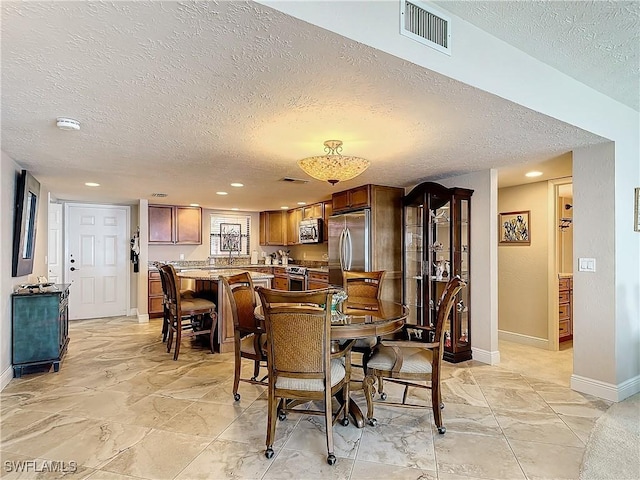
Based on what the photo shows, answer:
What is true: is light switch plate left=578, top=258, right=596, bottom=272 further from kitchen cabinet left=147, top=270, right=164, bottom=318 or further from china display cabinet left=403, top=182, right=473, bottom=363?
kitchen cabinet left=147, top=270, right=164, bottom=318

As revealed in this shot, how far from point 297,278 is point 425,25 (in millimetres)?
5588

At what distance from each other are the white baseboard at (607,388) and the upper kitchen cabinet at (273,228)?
571 cm

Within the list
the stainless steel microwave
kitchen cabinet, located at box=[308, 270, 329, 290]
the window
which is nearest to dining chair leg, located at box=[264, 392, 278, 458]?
kitchen cabinet, located at box=[308, 270, 329, 290]

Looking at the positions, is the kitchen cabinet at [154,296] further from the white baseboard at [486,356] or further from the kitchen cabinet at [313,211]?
the white baseboard at [486,356]

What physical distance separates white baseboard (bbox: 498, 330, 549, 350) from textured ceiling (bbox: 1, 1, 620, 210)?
2.50 m

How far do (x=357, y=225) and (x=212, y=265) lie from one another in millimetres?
3914

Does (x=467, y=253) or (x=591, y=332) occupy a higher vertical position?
(x=467, y=253)

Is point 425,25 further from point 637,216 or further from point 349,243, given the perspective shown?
point 349,243

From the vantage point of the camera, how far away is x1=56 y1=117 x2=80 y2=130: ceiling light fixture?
8.17 ft

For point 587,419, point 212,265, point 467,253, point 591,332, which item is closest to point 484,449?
point 587,419

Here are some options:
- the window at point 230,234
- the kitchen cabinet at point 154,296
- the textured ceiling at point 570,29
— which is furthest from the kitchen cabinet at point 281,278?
the textured ceiling at point 570,29

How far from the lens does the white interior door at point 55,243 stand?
6.29 m

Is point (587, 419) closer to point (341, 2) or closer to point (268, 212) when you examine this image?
point (341, 2)

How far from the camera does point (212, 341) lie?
14.8ft
